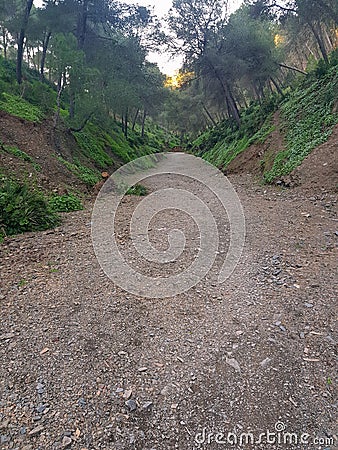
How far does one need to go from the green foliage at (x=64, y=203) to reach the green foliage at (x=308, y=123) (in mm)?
6904

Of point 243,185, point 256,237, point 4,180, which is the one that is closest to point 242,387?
point 256,237

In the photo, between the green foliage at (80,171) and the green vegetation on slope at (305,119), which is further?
the green foliage at (80,171)

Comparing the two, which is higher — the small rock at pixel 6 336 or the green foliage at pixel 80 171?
the green foliage at pixel 80 171

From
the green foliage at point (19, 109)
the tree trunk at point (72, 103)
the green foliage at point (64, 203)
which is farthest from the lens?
the tree trunk at point (72, 103)

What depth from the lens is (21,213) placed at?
6344mm

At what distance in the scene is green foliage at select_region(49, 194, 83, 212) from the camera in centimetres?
823

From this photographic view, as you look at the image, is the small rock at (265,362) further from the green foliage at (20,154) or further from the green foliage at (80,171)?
the green foliage at (80,171)

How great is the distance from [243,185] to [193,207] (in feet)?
15.0

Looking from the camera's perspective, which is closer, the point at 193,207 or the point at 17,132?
the point at 193,207

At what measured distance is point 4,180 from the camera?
26.2ft

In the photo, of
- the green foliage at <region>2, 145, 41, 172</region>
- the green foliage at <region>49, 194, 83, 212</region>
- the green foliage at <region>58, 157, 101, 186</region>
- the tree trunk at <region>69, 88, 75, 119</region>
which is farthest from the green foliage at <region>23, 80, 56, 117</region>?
the green foliage at <region>49, 194, 83, 212</region>

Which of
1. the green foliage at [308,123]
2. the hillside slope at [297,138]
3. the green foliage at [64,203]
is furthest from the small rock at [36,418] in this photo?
the green foliage at [308,123]

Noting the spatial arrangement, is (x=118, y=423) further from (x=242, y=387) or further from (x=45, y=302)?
(x=45, y=302)

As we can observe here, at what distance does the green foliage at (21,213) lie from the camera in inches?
240
